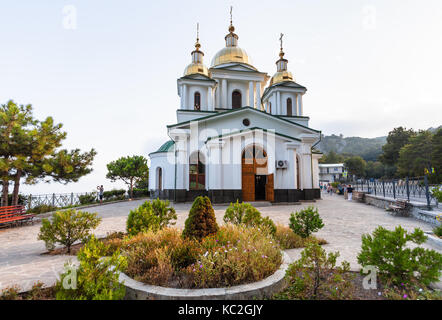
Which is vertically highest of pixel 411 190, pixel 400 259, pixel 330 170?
pixel 330 170

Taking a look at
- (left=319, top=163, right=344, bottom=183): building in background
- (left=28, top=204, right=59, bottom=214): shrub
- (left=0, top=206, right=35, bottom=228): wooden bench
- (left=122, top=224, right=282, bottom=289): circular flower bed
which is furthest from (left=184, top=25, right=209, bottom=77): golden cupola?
(left=319, top=163, right=344, bottom=183): building in background

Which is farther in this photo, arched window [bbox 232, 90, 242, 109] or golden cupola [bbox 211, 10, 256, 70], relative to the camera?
golden cupola [bbox 211, 10, 256, 70]

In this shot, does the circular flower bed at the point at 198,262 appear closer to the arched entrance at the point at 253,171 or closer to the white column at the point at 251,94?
the arched entrance at the point at 253,171

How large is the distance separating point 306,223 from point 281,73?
68.9 feet

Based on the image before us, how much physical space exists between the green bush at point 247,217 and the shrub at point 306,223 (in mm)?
619

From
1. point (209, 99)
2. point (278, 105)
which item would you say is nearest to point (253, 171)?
point (209, 99)

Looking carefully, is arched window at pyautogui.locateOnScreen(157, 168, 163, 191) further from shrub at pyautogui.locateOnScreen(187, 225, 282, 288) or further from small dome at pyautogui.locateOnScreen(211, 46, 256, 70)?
shrub at pyautogui.locateOnScreen(187, 225, 282, 288)

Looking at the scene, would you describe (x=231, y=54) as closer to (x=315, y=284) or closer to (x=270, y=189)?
(x=270, y=189)

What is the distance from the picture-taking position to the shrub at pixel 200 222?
4488mm

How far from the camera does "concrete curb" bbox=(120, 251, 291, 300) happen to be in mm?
2883

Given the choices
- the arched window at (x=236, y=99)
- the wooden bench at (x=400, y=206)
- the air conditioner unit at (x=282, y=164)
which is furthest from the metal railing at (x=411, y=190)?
the arched window at (x=236, y=99)

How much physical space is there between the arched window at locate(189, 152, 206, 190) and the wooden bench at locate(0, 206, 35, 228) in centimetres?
965

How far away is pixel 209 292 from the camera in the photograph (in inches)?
116
